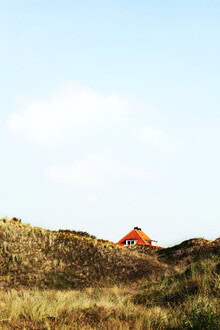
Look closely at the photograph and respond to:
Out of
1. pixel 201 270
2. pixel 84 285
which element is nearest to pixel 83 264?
pixel 84 285

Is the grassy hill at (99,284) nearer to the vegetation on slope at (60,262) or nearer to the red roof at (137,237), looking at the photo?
the vegetation on slope at (60,262)

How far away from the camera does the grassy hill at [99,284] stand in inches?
302

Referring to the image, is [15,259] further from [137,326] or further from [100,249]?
[137,326]

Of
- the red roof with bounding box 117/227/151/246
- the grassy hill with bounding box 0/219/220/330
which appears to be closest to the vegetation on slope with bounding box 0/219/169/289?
the grassy hill with bounding box 0/219/220/330

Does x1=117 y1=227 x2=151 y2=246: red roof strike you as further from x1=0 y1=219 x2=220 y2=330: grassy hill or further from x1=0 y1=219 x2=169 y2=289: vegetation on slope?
x1=0 y1=219 x2=169 y2=289: vegetation on slope

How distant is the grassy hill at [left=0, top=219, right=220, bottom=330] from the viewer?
25.2 feet

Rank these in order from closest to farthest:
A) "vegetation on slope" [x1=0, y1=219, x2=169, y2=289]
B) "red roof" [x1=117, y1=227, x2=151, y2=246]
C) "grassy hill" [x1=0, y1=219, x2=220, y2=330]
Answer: "grassy hill" [x1=0, y1=219, x2=220, y2=330]
"vegetation on slope" [x1=0, y1=219, x2=169, y2=289]
"red roof" [x1=117, y1=227, x2=151, y2=246]

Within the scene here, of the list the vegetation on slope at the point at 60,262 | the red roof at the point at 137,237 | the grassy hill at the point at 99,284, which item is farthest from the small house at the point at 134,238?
the vegetation on slope at the point at 60,262

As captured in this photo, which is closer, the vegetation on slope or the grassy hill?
the grassy hill

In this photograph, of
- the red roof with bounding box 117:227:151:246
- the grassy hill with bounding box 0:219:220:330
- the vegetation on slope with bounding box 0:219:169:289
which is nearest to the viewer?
the grassy hill with bounding box 0:219:220:330

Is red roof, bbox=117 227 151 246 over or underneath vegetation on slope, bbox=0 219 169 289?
over

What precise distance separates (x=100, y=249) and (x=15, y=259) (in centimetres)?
683

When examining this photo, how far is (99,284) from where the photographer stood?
22.2 metres

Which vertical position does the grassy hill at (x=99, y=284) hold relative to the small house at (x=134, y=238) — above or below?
below
